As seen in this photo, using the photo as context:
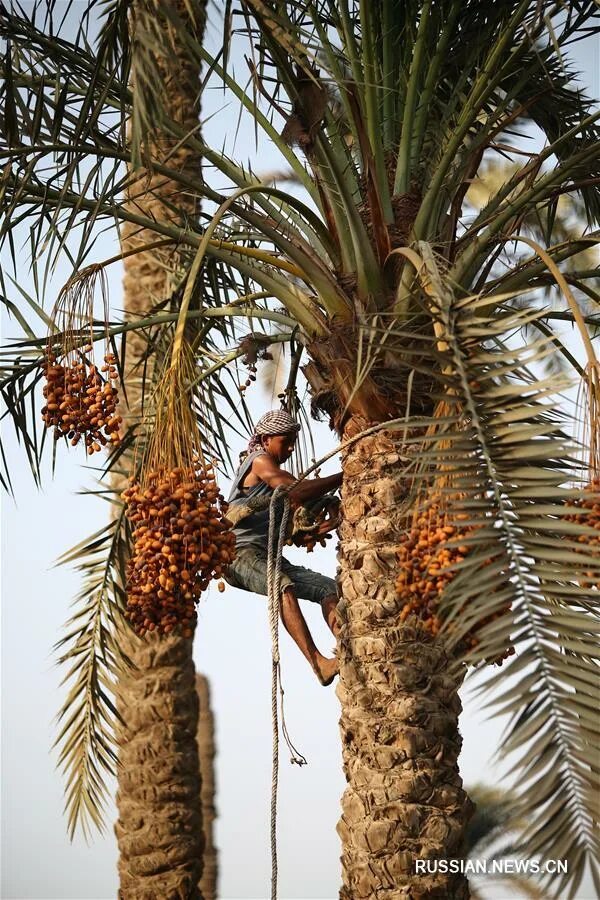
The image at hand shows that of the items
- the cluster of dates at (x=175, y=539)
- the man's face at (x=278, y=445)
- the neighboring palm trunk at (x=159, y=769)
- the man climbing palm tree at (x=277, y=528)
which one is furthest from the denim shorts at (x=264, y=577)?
the neighboring palm trunk at (x=159, y=769)

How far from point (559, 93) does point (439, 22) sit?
5.49 feet

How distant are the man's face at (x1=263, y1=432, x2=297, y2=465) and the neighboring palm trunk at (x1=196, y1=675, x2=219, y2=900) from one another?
15.9 feet

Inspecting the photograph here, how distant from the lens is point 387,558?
468 cm

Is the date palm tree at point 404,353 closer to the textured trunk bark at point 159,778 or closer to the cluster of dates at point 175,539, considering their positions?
the cluster of dates at point 175,539

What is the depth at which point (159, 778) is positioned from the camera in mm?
7684

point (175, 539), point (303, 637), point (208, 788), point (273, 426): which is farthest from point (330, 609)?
point (208, 788)

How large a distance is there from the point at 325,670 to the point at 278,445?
1.11 meters

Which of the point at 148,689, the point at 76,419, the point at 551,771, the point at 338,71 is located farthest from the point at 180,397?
the point at 148,689

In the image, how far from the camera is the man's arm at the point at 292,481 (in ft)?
17.4

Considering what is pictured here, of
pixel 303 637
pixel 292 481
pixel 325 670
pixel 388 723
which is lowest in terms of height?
pixel 388 723

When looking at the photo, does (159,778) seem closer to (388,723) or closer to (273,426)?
(273,426)

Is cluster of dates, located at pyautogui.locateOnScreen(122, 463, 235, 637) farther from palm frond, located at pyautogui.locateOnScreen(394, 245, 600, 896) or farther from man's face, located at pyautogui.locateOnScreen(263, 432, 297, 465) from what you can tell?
man's face, located at pyautogui.locateOnScreen(263, 432, 297, 465)

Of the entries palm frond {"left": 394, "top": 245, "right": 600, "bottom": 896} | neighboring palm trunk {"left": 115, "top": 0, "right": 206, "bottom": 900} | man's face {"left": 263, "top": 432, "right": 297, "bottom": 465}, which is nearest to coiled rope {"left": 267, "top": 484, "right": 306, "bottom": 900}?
man's face {"left": 263, "top": 432, "right": 297, "bottom": 465}

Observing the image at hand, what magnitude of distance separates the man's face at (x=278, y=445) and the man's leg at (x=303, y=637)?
0.63 m
